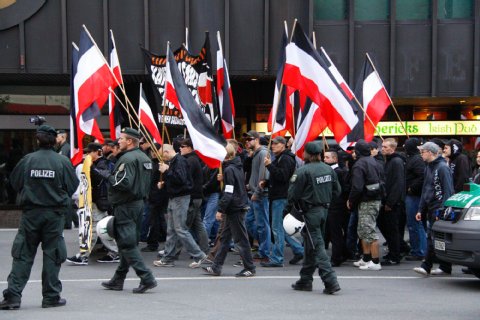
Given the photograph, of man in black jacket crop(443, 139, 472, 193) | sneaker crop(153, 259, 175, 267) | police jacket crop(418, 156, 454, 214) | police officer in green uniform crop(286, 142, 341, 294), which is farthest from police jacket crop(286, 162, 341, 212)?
man in black jacket crop(443, 139, 472, 193)

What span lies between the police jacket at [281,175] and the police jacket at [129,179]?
8.37 feet

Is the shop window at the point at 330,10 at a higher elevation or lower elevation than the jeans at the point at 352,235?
higher

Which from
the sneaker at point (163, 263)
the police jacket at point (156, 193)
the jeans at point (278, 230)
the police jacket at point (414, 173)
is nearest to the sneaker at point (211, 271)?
the sneaker at point (163, 263)

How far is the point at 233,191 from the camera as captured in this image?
32.5 feet

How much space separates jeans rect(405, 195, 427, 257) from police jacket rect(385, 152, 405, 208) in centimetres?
53

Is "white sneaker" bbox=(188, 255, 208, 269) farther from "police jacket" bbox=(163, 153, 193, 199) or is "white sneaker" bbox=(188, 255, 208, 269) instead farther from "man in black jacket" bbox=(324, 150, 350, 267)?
"man in black jacket" bbox=(324, 150, 350, 267)

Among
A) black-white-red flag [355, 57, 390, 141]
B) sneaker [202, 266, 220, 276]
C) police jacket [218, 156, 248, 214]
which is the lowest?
sneaker [202, 266, 220, 276]

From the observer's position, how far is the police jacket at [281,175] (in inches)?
425

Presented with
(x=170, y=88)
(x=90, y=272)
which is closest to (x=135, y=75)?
(x=170, y=88)

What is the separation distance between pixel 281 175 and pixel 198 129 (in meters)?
1.37

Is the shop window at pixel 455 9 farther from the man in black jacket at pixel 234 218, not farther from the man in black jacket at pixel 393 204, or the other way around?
the man in black jacket at pixel 234 218

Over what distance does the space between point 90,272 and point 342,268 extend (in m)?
3.61

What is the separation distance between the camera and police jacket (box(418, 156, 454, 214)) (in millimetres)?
10188

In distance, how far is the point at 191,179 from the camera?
10.9 meters
